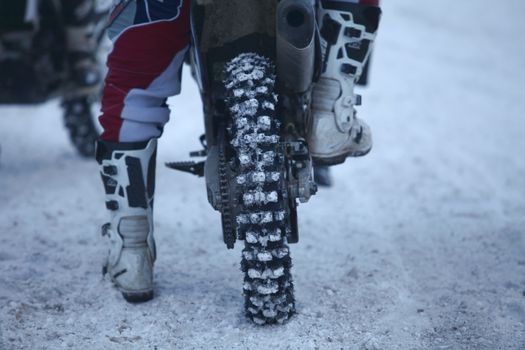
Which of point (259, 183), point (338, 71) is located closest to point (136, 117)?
point (259, 183)

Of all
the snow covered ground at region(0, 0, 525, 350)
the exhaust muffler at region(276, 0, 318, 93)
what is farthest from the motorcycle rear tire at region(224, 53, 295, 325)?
the snow covered ground at region(0, 0, 525, 350)

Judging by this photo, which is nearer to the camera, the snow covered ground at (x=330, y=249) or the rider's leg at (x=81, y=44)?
the snow covered ground at (x=330, y=249)

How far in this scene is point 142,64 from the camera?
7.58 ft

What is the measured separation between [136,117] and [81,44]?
7.40ft

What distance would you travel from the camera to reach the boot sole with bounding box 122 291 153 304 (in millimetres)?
2414

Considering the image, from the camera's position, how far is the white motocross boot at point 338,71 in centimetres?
239

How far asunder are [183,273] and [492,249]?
1460 mm

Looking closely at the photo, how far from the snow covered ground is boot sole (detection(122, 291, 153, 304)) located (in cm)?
4

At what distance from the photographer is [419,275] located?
8.93 ft

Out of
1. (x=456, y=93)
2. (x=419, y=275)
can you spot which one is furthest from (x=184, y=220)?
(x=456, y=93)

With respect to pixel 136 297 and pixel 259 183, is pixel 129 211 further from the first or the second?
pixel 259 183

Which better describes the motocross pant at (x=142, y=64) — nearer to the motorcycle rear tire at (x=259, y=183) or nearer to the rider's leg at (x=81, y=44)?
the motorcycle rear tire at (x=259, y=183)

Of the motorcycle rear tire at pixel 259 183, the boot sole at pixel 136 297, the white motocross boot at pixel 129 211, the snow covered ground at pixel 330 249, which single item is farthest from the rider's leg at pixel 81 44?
the motorcycle rear tire at pixel 259 183

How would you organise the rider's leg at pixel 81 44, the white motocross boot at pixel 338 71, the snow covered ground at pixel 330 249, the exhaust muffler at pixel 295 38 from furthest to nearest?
the rider's leg at pixel 81 44 → the white motocross boot at pixel 338 71 → the snow covered ground at pixel 330 249 → the exhaust muffler at pixel 295 38
